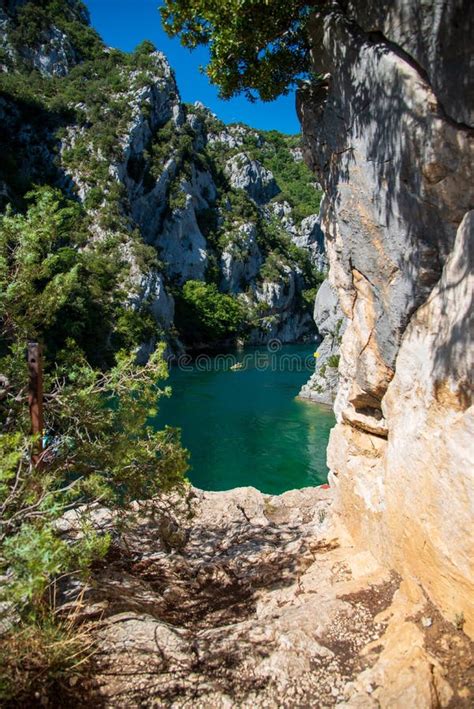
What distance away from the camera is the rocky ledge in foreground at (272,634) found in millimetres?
3771

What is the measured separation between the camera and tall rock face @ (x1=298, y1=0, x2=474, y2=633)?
447 cm

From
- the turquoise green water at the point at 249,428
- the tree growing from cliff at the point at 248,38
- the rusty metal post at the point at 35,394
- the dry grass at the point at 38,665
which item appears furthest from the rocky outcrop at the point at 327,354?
the dry grass at the point at 38,665

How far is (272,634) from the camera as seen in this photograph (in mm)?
4613

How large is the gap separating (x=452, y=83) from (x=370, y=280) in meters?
2.24

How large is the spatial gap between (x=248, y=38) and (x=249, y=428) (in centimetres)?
2321

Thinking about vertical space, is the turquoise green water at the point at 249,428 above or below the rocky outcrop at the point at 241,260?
below

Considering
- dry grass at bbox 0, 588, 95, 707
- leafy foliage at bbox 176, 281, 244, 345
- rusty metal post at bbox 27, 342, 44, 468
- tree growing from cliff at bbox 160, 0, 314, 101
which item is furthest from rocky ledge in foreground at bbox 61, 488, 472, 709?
leafy foliage at bbox 176, 281, 244, 345

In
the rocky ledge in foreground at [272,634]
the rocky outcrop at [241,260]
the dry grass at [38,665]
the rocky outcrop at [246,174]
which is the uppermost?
the rocky outcrop at [246,174]

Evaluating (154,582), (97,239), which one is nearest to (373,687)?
(154,582)

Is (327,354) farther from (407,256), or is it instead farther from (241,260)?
(241,260)

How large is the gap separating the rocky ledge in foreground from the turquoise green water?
12.3 m

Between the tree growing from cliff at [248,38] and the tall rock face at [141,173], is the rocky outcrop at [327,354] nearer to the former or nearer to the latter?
the tall rock face at [141,173]

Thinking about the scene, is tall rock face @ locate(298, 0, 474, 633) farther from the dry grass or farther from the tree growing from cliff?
the dry grass

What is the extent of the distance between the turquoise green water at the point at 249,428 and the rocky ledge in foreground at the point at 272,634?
12324mm
